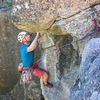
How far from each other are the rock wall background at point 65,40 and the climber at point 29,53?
0.42 feet

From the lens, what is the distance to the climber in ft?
18.8

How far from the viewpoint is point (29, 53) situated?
5934mm

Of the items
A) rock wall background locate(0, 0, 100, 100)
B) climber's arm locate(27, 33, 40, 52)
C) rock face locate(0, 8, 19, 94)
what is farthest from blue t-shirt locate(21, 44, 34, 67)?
rock face locate(0, 8, 19, 94)

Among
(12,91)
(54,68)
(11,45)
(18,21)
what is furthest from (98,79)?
(12,91)

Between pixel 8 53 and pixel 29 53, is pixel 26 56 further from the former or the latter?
pixel 8 53

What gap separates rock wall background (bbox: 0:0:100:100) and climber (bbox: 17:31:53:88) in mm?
127

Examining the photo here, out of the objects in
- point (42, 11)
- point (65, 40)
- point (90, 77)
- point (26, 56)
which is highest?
point (42, 11)

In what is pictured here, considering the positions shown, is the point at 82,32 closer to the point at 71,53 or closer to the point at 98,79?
the point at 71,53

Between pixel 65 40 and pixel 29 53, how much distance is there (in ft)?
2.60

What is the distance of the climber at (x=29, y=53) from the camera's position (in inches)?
225

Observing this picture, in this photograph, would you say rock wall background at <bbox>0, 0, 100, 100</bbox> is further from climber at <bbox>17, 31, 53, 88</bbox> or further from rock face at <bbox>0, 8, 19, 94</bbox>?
rock face at <bbox>0, 8, 19, 94</bbox>

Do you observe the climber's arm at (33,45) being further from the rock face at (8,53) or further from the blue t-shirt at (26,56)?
the rock face at (8,53)

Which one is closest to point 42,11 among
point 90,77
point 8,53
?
point 90,77

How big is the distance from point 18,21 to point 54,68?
145cm
